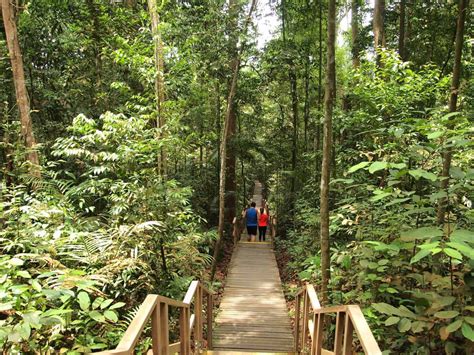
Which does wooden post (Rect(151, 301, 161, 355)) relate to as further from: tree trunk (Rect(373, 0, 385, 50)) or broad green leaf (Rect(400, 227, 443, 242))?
tree trunk (Rect(373, 0, 385, 50))

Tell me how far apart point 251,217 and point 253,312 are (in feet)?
19.7

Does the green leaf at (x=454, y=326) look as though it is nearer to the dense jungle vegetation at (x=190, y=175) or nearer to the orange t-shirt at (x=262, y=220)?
the dense jungle vegetation at (x=190, y=175)

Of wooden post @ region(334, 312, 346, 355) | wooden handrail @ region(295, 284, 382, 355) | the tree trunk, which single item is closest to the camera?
wooden handrail @ region(295, 284, 382, 355)

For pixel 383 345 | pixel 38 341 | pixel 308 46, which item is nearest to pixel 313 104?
pixel 308 46

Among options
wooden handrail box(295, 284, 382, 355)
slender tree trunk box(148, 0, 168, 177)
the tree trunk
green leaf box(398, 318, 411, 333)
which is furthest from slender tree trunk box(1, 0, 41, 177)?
the tree trunk

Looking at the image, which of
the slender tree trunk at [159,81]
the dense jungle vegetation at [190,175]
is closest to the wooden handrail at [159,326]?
the dense jungle vegetation at [190,175]

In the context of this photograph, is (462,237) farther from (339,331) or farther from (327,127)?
(327,127)

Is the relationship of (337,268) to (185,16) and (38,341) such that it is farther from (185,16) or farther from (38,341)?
(185,16)

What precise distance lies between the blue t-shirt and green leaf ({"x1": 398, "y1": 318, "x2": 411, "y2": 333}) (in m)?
10.3

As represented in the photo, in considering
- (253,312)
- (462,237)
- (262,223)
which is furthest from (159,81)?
(262,223)

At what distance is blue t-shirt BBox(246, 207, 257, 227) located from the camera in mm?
13058

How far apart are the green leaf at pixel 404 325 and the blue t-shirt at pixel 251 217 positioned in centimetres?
1027

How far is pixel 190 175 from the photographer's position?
44.6ft

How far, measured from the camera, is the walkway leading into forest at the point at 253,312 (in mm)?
6182
